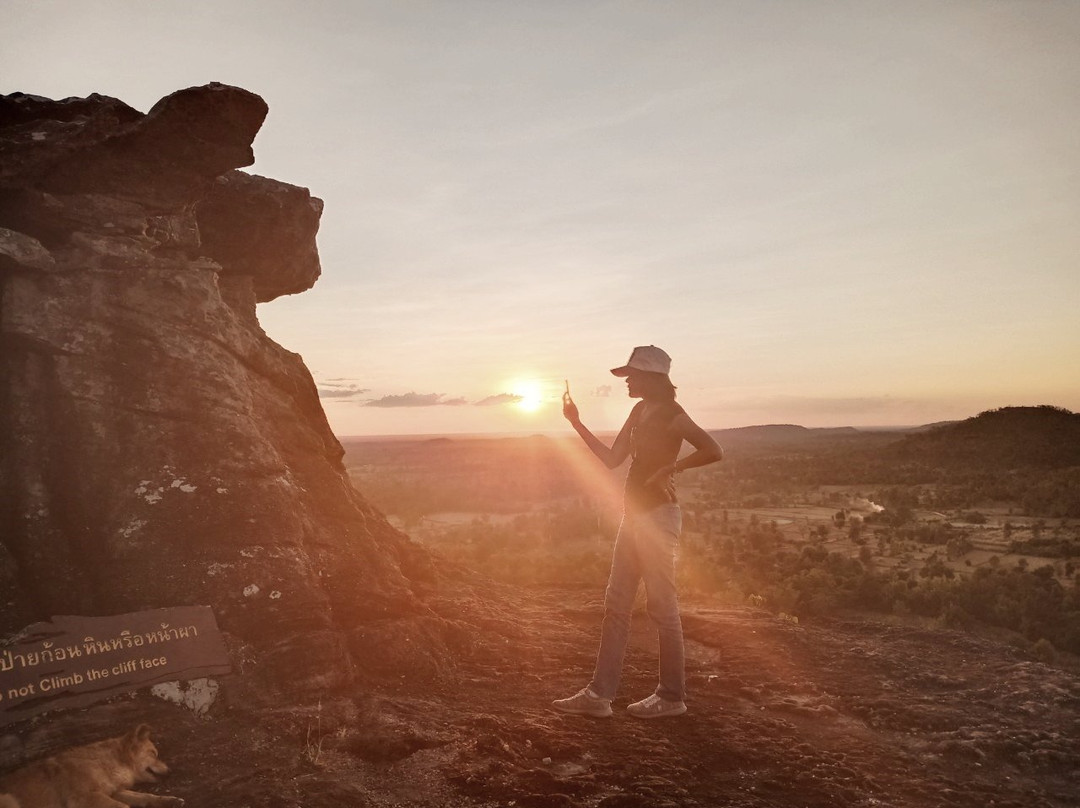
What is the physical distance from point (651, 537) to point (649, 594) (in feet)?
1.41

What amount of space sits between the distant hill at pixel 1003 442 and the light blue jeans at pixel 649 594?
196 feet

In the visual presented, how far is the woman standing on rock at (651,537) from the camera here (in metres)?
5.07

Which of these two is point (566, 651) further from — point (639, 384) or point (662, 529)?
point (639, 384)

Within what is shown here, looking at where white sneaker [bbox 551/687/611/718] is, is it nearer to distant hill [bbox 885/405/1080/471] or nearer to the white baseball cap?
the white baseball cap

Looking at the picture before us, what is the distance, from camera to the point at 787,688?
6.29 m

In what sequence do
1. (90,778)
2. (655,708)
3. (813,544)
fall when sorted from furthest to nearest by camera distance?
(813,544), (655,708), (90,778)

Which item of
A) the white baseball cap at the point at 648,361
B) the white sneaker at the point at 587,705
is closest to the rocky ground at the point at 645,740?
the white sneaker at the point at 587,705

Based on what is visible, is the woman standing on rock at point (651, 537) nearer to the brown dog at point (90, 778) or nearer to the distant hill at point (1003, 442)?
the brown dog at point (90, 778)

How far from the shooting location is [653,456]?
204 inches

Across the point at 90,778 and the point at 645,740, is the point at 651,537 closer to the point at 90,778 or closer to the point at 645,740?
the point at 645,740

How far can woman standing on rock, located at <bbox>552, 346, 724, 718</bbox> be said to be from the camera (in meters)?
5.07

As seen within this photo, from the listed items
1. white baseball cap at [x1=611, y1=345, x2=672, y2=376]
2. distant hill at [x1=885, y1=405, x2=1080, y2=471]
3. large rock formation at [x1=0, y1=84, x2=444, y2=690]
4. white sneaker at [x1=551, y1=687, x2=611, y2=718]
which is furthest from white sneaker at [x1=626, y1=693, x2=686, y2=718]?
distant hill at [x1=885, y1=405, x2=1080, y2=471]

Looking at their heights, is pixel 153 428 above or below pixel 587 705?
above

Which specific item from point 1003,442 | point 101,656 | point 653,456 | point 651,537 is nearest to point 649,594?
point 651,537
